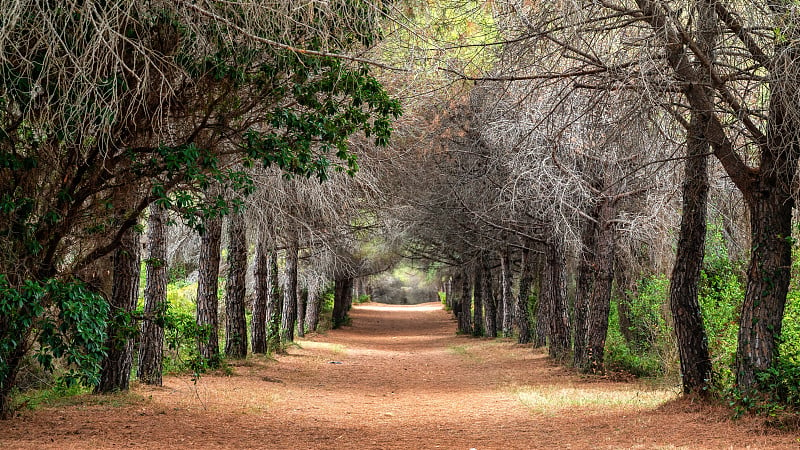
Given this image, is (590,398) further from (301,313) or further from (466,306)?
(466,306)

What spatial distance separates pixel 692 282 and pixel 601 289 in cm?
522

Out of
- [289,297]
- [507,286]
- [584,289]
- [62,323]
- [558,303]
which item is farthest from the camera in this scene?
[507,286]

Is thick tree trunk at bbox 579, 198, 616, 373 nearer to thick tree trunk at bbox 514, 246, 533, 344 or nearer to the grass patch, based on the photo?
the grass patch

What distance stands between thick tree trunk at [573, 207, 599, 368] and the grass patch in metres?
2.75

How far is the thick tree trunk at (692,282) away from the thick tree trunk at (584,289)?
18.0 ft

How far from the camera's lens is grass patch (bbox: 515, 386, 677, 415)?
1175 centimetres

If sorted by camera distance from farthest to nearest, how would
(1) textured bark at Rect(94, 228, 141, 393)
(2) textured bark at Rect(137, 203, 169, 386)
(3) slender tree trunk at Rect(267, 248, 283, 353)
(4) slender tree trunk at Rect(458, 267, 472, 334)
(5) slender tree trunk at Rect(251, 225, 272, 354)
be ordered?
(4) slender tree trunk at Rect(458, 267, 472, 334) < (3) slender tree trunk at Rect(267, 248, 283, 353) < (5) slender tree trunk at Rect(251, 225, 272, 354) < (2) textured bark at Rect(137, 203, 169, 386) < (1) textured bark at Rect(94, 228, 141, 393)

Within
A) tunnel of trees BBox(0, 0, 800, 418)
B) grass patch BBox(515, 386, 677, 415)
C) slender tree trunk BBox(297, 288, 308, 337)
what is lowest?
grass patch BBox(515, 386, 677, 415)

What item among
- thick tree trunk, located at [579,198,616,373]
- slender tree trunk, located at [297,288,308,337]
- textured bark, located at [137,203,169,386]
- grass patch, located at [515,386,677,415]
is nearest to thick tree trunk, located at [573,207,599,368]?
thick tree trunk, located at [579,198,616,373]

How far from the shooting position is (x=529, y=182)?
15.2 m

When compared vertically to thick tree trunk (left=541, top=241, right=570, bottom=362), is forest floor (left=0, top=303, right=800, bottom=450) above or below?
below

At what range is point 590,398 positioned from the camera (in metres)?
12.9

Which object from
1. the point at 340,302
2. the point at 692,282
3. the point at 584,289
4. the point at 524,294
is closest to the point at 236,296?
the point at 584,289

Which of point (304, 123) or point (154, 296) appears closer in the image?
point (304, 123)
